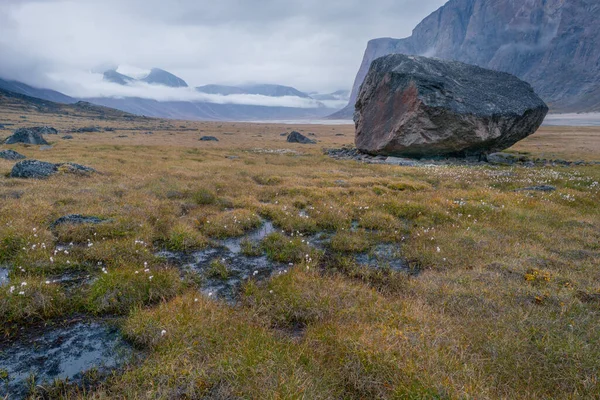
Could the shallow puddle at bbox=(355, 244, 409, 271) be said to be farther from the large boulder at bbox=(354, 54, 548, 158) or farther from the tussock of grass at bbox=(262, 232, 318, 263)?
the large boulder at bbox=(354, 54, 548, 158)

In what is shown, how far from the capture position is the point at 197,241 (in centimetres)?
934

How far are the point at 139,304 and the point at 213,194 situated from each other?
9108mm

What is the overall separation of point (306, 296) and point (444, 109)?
24.7 m

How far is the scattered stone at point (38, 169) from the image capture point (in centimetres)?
1681

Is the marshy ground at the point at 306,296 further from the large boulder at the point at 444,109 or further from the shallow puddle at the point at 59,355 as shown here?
the large boulder at the point at 444,109

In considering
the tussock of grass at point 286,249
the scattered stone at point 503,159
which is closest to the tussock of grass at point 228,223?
the tussock of grass at point 286,249

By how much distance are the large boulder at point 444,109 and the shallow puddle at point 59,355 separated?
2666 cm

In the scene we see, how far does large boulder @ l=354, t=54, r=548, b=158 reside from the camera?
26438 mm

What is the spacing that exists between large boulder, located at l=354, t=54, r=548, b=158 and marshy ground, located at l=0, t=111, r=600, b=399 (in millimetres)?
14683

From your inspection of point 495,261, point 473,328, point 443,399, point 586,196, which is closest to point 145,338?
point 443,399

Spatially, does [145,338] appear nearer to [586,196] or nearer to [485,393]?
[485,393]

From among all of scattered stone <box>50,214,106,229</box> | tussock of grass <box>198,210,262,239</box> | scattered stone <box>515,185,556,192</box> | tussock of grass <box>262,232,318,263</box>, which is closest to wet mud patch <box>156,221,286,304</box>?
tussock of grass <box>262,232,318,263</box>

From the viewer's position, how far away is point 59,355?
4.79 m

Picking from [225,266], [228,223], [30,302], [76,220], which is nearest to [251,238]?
[228,223]
